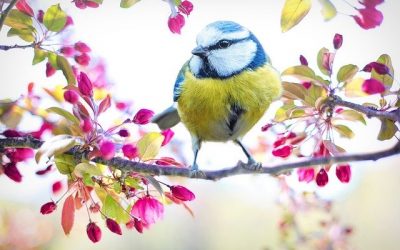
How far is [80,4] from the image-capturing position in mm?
757

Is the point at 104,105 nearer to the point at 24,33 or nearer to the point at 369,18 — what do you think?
the point at 24,33

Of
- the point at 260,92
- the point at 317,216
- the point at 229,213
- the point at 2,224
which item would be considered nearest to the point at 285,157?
the point at 260,92

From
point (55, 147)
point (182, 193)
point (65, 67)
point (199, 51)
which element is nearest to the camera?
point (55, 147)

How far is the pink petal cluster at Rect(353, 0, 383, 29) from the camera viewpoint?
0.68m

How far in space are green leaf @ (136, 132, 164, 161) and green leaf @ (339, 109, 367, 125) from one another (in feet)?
0.77

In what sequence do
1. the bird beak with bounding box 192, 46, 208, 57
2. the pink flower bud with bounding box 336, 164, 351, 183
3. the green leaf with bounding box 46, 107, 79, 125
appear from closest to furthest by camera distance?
the green leaf with bounding box 46, 107, 79, 125, the pink flower bud with bounding box 336, 164, 351, 183, the bird beak with bounding box 192, 46, 208, 57

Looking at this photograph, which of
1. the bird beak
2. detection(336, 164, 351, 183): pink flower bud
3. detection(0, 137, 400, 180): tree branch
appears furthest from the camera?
the bird beak

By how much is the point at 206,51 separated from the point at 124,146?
29cm

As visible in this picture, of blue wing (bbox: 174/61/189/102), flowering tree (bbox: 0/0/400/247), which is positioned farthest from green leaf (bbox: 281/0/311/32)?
blue wing (bbox: 174/61/189/102)

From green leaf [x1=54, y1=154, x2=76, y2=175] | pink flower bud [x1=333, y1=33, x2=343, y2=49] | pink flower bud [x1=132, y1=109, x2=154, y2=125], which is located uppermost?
pink flower bud [x1=333, y1=33, x2=343, y2=49]

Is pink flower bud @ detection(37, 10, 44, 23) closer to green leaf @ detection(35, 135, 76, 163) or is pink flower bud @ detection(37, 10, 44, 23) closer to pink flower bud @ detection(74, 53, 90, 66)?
pink flower bud @ detection(74, 53, 90, 66)

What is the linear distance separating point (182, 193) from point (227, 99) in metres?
0.28

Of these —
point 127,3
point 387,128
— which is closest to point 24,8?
point 127,3

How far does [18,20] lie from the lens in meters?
0.74
